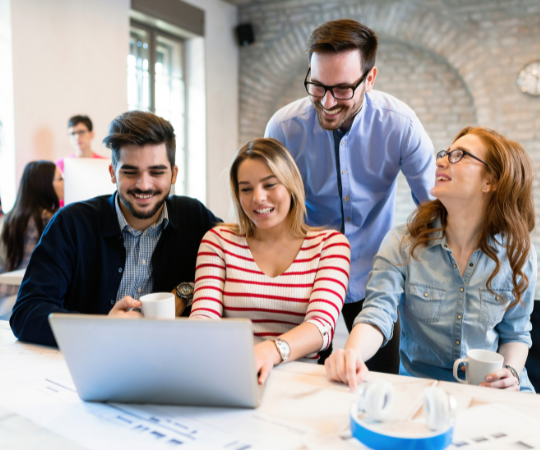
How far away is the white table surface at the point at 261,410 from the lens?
84 centimetres

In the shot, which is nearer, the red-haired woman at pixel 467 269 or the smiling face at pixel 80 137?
the red-haired woman at pixel 467 269

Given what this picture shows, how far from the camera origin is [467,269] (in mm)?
1448

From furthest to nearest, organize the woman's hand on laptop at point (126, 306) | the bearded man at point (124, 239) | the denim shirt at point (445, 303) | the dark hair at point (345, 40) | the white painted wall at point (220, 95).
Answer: the white painted wall at point (220, 95), the dark hair at point (345, 40), the bearded man at point (124, 239), the denim shirt at point (445, 303), the woman's hand on laptop at point (126, 306)

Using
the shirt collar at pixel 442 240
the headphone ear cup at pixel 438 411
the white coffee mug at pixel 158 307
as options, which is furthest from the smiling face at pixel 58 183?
the headphone ear cup at pixel 438 411

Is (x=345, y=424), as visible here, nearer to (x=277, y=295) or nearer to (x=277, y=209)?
(x=277, y=295)

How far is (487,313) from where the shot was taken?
143 centimetres

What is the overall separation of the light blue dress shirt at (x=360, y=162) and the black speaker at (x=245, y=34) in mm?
4283

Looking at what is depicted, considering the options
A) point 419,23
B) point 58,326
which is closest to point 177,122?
point 419,23

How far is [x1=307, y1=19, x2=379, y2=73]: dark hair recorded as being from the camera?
1646 mm

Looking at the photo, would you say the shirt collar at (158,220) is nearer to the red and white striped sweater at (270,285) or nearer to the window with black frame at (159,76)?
the red and white striped sweater at (270,285)

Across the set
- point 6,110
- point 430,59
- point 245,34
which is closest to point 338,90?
point 6,110

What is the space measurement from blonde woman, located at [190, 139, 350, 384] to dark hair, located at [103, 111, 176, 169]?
252 millimetres

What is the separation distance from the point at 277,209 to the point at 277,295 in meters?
0.27

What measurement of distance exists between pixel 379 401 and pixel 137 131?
1083mm
